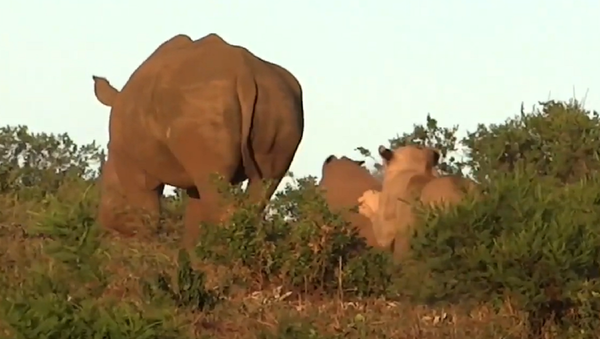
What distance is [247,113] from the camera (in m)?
9.76

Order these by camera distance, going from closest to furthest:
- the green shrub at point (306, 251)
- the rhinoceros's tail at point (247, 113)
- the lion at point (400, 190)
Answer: the green shrub at point (306, 251), the lion at point (400, 190), the rhinoceros's tail at point (247, 113)

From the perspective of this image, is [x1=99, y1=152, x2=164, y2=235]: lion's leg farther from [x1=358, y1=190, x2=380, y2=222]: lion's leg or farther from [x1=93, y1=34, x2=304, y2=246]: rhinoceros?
[x1=358, y1=190, x2=380, y2=222]: lion's leg

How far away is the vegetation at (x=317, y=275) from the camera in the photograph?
17.2 feet

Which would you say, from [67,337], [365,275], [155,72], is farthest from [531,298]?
[155,72]

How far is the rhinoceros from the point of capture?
9820mm

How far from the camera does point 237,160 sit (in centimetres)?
982

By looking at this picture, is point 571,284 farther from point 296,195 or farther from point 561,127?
point 561,127

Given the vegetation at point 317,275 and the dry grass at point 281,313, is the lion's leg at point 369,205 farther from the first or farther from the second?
the dry grass at point 281,313

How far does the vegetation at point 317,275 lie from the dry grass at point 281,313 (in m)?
0.01

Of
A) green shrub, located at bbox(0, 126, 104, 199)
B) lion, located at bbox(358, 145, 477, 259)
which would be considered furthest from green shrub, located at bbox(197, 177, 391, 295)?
green shrub, located at bbox(0, 126, 104, 199)

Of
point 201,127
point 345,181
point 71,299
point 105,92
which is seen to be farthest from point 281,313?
point 105,92

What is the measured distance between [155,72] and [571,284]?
550cm

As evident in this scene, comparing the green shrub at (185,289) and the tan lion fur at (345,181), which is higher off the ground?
the tan lion fur at (345,181)

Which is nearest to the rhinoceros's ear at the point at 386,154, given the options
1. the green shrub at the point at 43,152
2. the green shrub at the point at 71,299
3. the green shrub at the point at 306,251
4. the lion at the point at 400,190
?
the lion at the point at 400,190
